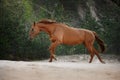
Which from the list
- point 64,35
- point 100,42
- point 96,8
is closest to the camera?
point 64,35

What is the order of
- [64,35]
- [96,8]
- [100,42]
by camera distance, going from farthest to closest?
1. [96,8]
2. [100,42]
3. [64,35]

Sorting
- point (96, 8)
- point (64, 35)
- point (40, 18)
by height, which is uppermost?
point (96, 8)

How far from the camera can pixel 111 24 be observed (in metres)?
6.11

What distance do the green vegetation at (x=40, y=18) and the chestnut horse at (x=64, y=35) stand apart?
0.69 feet

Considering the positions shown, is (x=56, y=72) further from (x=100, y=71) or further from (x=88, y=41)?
(x=88, y=41)

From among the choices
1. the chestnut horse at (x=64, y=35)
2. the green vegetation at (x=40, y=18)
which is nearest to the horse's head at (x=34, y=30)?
the chestnut horse at (x=64, y=35)

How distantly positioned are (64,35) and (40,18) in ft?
1.72

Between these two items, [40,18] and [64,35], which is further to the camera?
[40,18]

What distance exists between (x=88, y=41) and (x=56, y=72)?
2339mm

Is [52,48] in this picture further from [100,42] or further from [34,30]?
[100,42]

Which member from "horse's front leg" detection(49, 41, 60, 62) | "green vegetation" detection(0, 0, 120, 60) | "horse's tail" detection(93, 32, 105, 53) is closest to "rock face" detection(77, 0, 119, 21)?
"green vegetation" detection(0, 0, 120, 60)

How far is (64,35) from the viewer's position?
5.69 meters

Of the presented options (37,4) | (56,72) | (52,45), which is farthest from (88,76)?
(37,4)

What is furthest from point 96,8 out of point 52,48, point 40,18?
point 52,48
